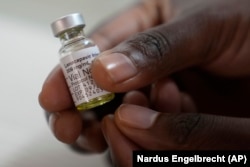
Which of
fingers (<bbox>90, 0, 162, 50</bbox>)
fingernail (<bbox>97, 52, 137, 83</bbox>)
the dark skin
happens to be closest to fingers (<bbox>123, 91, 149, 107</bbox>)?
the dark skin

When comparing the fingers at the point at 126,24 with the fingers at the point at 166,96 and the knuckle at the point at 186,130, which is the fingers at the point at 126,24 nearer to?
the fingers at the point at 166,96

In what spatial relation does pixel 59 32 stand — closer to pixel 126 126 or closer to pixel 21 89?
pixel 126 126

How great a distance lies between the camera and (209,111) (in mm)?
798

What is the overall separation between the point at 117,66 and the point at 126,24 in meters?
0.32

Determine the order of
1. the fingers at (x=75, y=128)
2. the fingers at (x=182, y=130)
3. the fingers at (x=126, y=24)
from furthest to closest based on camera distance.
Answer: the fingers at (x=126, y=24)
the fingers at (x=75, y=128)
the fingers at (x=182, y=130)

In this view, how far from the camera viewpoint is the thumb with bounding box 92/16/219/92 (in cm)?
49

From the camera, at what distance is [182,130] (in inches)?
19.3

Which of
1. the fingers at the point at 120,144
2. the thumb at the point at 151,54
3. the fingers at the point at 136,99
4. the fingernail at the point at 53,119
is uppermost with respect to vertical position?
the thumb at the point at 151,54

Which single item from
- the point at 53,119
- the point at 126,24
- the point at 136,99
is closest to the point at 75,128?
the point at 53,119

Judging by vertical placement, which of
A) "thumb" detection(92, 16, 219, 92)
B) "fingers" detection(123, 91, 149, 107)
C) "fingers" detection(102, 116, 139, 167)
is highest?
"thumb" detection(92, 16, 219, 92)

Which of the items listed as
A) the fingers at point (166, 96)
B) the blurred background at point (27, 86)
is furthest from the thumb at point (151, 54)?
the blurred background at point (27, 86)

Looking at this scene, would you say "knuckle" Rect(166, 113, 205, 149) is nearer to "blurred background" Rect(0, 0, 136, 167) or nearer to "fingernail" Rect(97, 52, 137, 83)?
"fingernail" Rect(97, 52, 137, 83)

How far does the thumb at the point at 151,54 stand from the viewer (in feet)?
1.61

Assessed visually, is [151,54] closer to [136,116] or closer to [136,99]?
[136,116]
